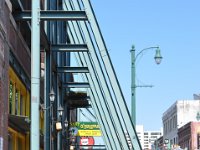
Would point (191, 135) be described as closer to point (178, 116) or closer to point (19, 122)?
point (178, 116)

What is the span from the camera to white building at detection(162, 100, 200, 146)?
122 m

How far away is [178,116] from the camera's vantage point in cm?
12169

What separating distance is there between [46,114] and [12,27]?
5.36 metres

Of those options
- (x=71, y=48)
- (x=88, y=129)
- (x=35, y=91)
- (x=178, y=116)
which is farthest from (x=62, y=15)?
(x=178, y=116)

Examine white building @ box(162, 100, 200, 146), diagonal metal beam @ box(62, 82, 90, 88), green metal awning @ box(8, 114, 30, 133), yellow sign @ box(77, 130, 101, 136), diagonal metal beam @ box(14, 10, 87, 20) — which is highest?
white building @ box(162, 100, 200, 146)

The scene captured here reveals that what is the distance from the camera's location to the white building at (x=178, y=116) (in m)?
122

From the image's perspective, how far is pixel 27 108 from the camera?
21859 mm

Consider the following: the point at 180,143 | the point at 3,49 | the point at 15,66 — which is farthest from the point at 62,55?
the point at 180,143

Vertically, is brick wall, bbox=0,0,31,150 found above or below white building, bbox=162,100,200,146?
below

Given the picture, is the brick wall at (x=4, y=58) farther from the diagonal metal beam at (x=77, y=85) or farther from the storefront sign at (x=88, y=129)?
the storefront sign at (x=88, y=129)

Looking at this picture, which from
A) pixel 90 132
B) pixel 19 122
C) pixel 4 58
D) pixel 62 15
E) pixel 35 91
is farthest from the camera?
pixel 90 132

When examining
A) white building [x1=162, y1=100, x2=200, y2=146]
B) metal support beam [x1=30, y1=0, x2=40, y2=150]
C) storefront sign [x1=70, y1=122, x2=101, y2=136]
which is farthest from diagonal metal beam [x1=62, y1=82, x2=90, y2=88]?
white building [x1=162, y1=100, x2=200, y2=146]

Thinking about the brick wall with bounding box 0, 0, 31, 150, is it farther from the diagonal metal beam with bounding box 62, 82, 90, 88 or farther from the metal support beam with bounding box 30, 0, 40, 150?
the diagonal metal beam with bounding box 62, 82, 90, 88

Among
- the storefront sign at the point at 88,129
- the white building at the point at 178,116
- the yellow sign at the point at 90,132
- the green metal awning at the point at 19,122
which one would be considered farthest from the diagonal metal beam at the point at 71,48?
the white building at the point at 178,116
